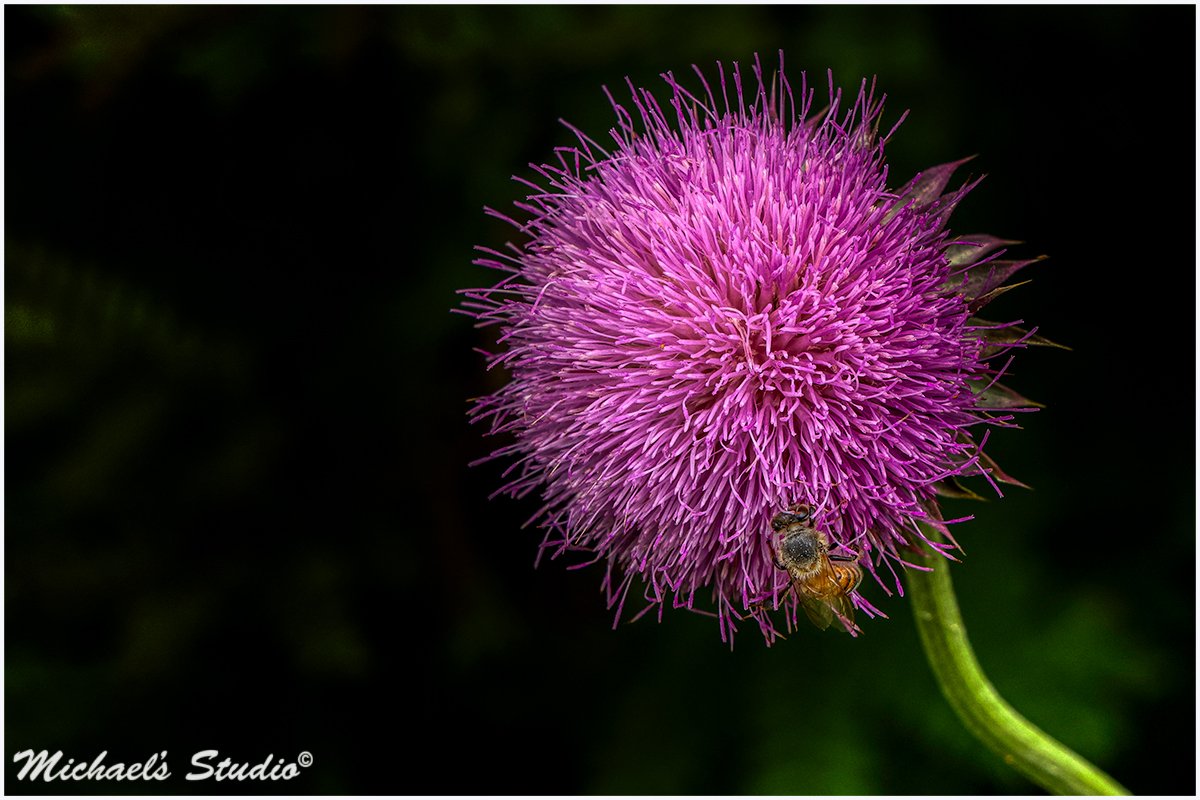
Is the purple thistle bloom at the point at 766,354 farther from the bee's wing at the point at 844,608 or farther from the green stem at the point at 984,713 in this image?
the green stem at the point at 984,713

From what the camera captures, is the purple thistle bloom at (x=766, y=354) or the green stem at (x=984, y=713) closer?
the purple thistle bloom at (x=766, y=354)

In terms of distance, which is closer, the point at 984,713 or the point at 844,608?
the point at 844,608

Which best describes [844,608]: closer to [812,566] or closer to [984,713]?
[812,566]

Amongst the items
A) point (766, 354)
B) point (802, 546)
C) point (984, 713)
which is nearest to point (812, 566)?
point (802, 546)

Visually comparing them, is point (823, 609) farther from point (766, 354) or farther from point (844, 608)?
point (766, 354)

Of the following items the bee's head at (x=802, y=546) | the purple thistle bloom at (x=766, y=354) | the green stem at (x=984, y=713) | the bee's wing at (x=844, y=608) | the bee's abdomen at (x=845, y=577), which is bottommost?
the green stem at (x=984, y=713)

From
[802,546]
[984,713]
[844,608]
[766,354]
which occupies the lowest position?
[984,713]

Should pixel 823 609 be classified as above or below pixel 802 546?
below

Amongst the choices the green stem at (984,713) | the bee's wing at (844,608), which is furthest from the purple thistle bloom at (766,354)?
the green stem at (984,713)
